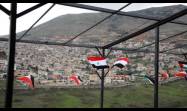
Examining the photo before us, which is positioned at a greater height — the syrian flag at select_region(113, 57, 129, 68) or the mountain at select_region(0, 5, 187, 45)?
the mountain at select_region(0, 5, 187, 45)

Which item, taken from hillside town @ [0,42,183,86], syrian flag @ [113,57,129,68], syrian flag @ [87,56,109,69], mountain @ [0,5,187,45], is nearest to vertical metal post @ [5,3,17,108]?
mountain @ [0,5,187,45]

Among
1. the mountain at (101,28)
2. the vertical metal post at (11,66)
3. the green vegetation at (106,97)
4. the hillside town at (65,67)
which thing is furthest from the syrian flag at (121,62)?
the hillside town at (65,67)

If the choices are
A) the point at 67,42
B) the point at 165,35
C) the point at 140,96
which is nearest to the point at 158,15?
the point at 165,35

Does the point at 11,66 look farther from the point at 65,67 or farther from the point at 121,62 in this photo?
the point at 65,67

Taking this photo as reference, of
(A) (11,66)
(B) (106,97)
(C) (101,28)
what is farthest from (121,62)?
(B) (106,97)

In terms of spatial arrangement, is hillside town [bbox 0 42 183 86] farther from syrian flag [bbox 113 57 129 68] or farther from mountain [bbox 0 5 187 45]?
syrian flag [bbox 113 57 129 68]

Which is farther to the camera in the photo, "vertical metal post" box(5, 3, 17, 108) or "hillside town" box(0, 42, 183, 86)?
"hillside town" box(0, 42, 183, 86)

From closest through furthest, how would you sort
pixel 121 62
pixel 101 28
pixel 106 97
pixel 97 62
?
1. pixel 101 28
2. pixel 97 62
3. pixel 121 62
4. pixel 106 97

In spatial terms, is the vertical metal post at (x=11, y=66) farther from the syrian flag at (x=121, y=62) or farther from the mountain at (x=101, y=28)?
the syrian flag at (x=121, y=62)

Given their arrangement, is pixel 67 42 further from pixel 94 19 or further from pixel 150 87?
pixel 150 87
